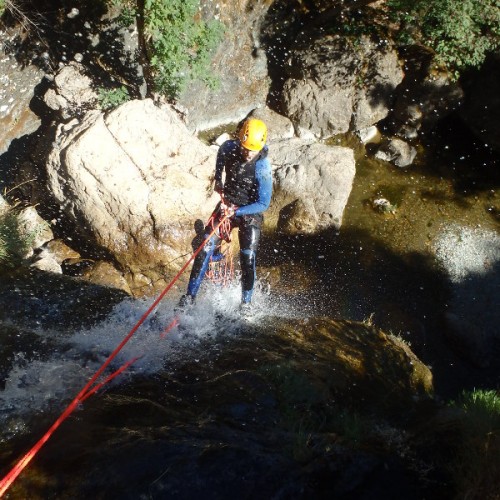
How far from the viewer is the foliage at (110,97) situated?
7.93 m

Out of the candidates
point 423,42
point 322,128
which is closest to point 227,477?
point 322,128

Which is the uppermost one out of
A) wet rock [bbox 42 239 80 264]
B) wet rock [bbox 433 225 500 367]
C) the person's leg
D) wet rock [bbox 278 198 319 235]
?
wet rock [bbox 42 239 80 264]

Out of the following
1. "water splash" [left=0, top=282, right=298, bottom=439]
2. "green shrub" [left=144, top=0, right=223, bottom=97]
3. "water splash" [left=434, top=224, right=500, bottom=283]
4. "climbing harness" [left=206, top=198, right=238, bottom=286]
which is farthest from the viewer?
"water splash" [left=434, top=224, right=500, bottom=283]

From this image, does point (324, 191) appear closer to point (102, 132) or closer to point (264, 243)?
point (264, 243)

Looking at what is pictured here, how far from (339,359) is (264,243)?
12.4 feet

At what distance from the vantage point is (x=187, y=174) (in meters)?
7.25

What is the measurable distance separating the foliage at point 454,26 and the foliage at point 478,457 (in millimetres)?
7560

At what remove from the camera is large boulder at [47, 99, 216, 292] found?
22.0 ft

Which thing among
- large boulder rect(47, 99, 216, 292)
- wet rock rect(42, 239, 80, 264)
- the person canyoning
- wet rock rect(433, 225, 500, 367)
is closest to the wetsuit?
the person canyoning

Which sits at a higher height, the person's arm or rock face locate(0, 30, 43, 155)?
rock face locate(0, 30, 43, 155)

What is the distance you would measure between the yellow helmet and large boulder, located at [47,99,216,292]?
210cm

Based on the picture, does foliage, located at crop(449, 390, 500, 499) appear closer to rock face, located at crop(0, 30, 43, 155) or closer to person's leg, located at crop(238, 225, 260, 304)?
person's leg, located at crop(238, 225, 260, 304)

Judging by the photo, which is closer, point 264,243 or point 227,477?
point 227,477

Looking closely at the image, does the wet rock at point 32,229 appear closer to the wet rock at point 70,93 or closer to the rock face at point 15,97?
the rock face at point 15,97
